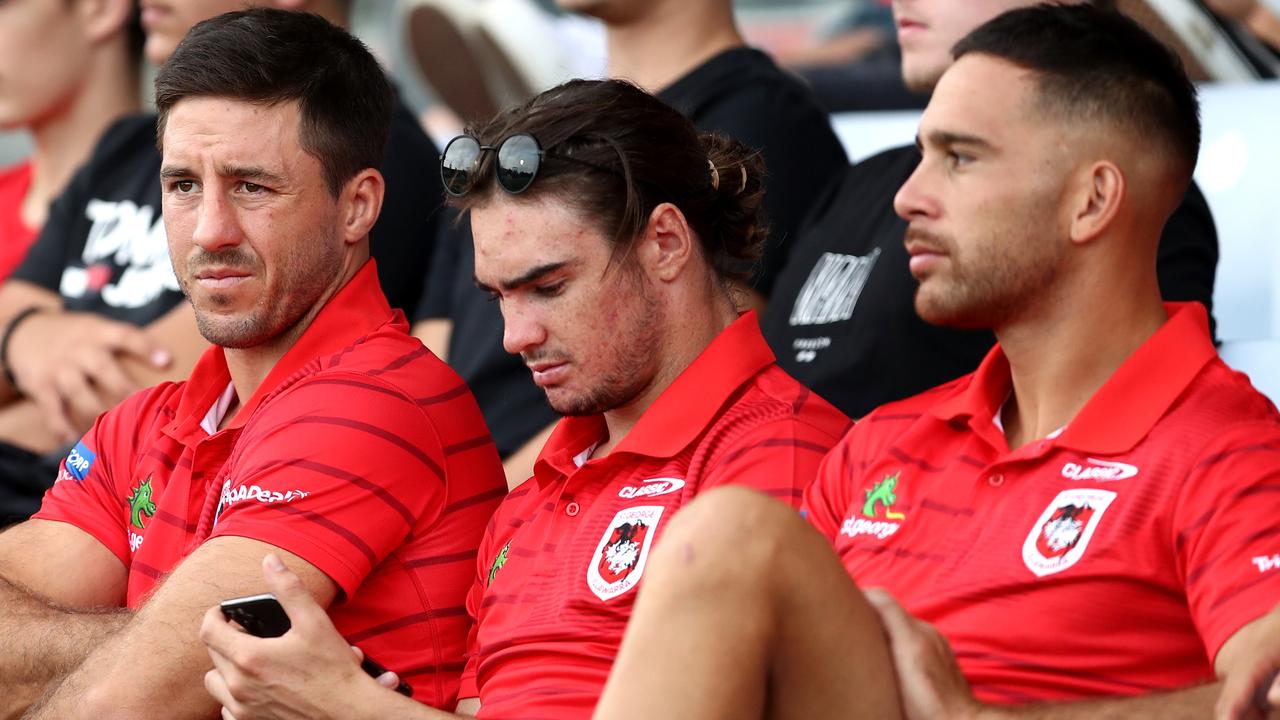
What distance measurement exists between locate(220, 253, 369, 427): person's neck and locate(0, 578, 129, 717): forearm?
37 centimetres

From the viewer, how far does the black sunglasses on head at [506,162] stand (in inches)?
96.1

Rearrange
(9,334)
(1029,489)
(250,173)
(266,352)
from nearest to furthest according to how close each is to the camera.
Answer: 1. (1029,489)
2. (250,173)
3. (266,352)
4. (9,334)

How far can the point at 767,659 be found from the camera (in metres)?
1.79

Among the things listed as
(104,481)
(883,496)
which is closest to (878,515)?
(883,496)

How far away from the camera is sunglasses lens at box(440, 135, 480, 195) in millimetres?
2510

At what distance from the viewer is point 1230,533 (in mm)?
1849

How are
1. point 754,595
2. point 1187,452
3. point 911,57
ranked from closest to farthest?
point 754,595
point 1187,452
point 911,57

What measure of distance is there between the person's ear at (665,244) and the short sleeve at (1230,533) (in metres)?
0.81

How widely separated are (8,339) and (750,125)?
1793 mm

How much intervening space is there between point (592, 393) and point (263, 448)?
456 millimetres

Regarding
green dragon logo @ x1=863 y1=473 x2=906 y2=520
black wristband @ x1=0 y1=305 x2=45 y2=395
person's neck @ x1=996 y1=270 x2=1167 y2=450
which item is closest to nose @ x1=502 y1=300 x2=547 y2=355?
green dragon logo @ x1=863 y1=473 x2=906 y2=520

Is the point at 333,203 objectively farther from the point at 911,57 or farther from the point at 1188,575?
the point at 1188,575

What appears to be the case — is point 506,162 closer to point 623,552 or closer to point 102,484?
point 623,552

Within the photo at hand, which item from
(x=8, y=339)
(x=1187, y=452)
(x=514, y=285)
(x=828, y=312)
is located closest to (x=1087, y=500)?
(x=1187, y=452)
